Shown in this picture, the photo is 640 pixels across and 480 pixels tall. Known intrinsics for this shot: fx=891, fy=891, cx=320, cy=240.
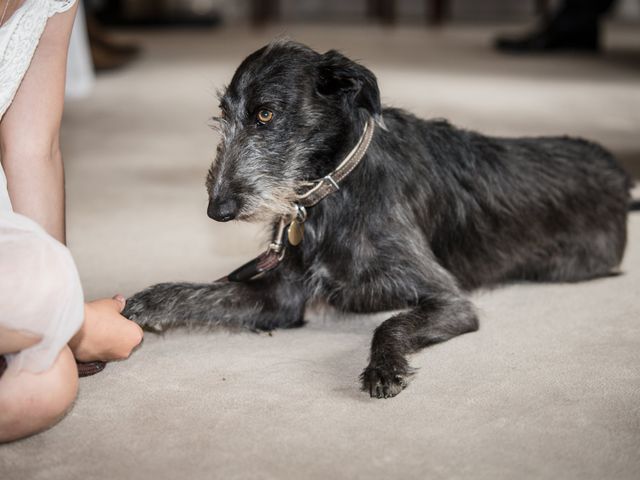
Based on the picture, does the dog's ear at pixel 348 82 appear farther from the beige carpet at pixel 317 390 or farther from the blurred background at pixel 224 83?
the beige carpet at pixel 317 390

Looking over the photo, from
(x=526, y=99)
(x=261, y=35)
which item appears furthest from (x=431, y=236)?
(x=261, y=35)

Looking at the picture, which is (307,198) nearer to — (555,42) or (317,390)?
(317,390)

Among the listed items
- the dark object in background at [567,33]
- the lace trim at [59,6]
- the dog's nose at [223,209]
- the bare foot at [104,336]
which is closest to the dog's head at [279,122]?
the dog's nose at [223,209]

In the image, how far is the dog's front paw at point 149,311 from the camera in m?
2.58

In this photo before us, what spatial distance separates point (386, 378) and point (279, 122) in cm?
79

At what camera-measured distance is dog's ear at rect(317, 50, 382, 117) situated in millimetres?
2480

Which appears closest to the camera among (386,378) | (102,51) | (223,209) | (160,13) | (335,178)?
(386,378)

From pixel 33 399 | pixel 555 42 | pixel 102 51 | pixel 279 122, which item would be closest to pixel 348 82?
pixel 279 122

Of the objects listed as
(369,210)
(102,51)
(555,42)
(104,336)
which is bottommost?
(555,42)

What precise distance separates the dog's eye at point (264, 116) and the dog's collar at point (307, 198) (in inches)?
8.2

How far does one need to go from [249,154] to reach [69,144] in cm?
303

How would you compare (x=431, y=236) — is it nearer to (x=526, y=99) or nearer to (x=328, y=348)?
(x=328, y=348)

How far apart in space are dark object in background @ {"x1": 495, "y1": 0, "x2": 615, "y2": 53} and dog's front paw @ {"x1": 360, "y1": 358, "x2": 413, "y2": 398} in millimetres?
7641

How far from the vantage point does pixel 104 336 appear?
7.31 feet
